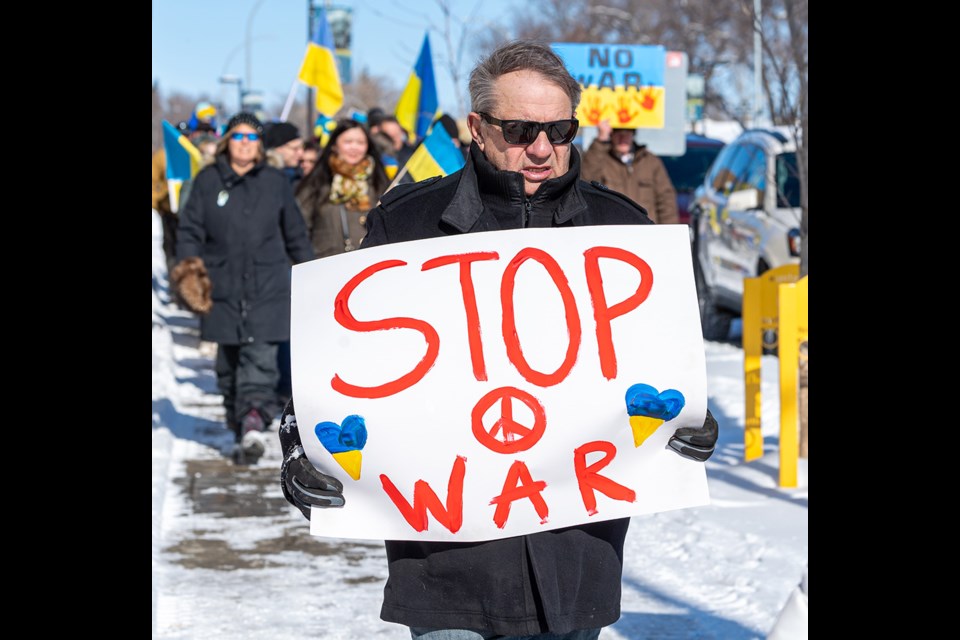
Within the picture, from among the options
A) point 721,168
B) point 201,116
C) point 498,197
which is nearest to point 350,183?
point 498,197

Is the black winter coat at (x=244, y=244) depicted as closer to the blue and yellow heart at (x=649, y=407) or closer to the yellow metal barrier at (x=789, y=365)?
the yellow metal barrier at (x=789, y=365)

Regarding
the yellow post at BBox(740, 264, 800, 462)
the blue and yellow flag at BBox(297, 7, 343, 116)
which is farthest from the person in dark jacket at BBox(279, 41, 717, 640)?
the blue and yellow flag at BBox(297, 7, 343, 116)

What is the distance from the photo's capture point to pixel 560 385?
303cm

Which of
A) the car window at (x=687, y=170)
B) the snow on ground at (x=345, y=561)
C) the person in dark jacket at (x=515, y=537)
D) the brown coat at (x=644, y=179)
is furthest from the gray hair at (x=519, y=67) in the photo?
the car window at (x=687, y=170)

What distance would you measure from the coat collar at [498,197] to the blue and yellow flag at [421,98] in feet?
34.2

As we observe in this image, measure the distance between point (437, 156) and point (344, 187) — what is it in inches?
26.4

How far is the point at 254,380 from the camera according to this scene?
28.8ft

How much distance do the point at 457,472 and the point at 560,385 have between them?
10.6 inches

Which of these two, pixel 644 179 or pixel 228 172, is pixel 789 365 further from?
pixel 644 179

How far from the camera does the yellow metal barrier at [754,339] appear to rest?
8070 millimetres

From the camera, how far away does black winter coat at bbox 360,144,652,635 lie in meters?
3.03

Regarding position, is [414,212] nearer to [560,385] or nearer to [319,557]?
[560,385]

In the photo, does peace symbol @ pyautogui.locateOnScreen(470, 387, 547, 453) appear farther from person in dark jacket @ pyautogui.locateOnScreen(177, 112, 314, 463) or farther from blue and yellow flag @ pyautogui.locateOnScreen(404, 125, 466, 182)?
blue and yellow flag @ pyautogui.locateOnScreen(404, 125, 466, 182)
